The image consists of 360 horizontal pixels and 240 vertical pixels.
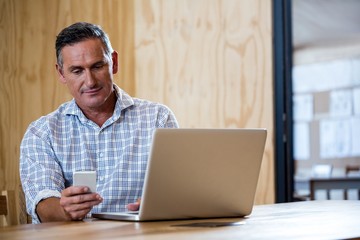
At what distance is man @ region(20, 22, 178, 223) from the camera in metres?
2.52

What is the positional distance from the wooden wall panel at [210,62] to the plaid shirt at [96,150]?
122 centimetres

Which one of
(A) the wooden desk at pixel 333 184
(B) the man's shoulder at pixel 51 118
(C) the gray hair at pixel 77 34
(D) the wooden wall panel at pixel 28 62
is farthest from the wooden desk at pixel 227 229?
(A) the wooden desk at pixel 333 184

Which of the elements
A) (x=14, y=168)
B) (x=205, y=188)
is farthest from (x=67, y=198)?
(x=14, y=168)

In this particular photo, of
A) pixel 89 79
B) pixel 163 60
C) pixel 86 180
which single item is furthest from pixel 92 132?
pixel 163 60

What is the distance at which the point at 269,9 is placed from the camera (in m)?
4.21

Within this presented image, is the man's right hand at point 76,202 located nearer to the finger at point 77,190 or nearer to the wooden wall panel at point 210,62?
the finger at point 77,190

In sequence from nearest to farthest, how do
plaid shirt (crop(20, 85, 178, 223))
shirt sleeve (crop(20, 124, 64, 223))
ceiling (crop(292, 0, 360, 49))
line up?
shirt sleeve (crop(20, 124, 64, 223)) < plaid shirt (crop(20, 85, 178, 223)) < ceiling (crop(292, 0, 360, 49))

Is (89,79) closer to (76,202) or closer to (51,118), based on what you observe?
(51,118)

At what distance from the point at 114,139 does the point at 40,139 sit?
0.27 meters

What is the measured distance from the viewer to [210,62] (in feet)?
13.4

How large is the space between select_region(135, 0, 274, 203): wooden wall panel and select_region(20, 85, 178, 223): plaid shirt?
122 centimetres

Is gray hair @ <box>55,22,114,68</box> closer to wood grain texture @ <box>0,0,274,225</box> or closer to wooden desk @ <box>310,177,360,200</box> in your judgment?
wood grain texture @ <box>0,0,274,225</box>

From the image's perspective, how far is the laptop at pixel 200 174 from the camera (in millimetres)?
1888

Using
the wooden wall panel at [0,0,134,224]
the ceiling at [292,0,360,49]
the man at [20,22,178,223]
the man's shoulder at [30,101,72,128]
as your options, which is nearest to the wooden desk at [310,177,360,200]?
the ceiling at [292,0,360,49]
